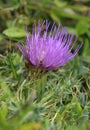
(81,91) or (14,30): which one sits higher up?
(14,30)

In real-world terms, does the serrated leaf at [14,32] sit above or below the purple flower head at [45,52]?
below

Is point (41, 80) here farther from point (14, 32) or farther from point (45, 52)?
point (14, 32)

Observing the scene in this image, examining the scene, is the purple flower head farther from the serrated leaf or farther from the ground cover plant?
the serrated leaf

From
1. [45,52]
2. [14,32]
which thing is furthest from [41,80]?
[14,32]

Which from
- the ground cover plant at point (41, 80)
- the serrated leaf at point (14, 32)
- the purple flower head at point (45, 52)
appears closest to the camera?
the ground cover plant at point (41, 80)

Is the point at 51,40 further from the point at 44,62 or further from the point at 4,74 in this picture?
the point at 4,74

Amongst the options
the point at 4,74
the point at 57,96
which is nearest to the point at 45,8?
the point at 4,74

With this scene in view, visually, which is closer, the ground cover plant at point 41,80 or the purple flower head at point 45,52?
the ground cover plant at point 41,80

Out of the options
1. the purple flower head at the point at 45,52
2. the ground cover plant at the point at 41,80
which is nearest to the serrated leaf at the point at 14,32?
the ground cover plant at the point at 41,80

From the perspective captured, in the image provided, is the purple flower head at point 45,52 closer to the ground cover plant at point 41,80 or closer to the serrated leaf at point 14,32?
the ground cover plant at point 41,80
